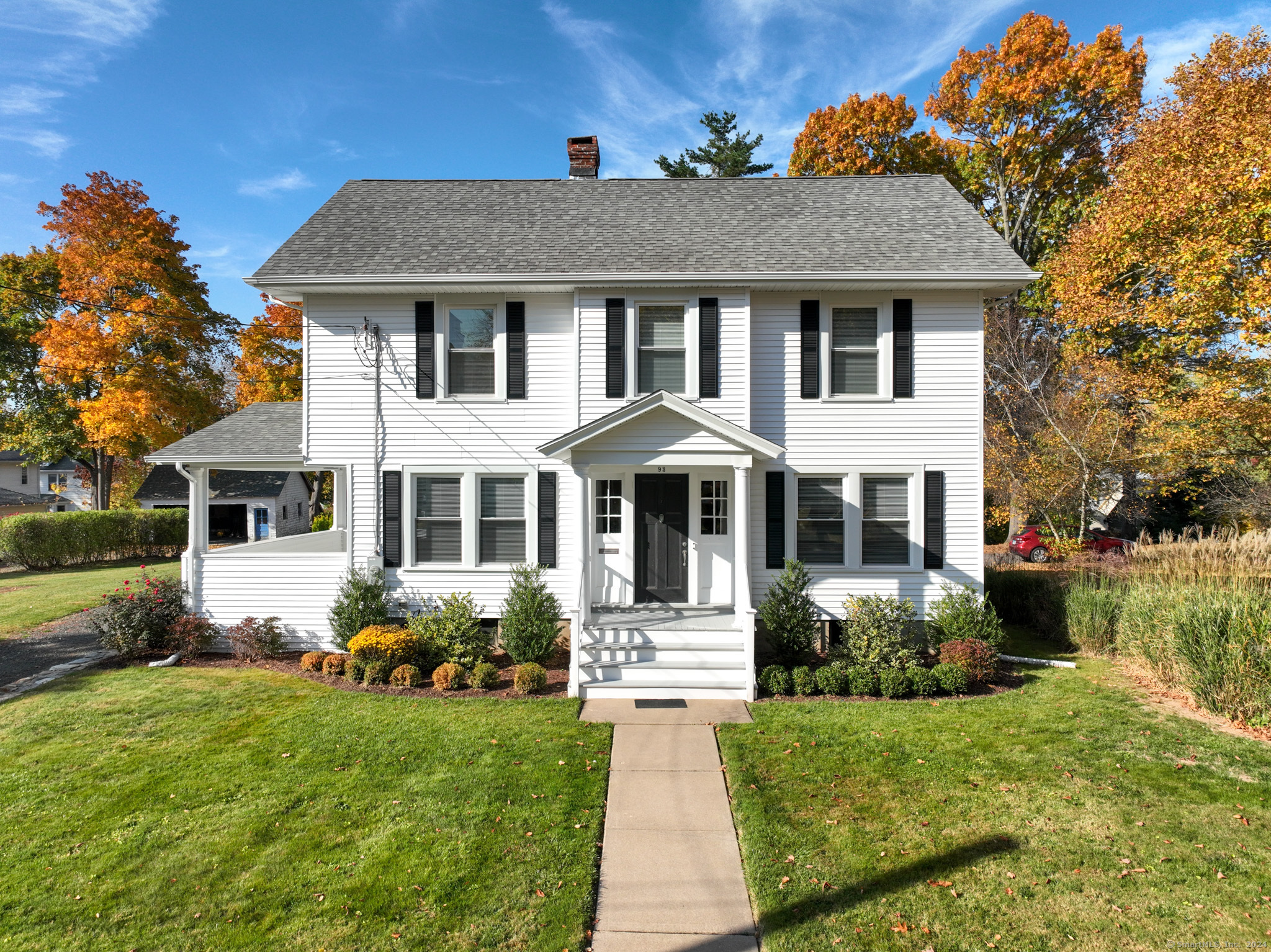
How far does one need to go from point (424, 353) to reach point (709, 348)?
477 cm

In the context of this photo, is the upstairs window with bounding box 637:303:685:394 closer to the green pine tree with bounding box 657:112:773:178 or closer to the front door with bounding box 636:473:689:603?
the front door with bounding box 636:473:689:603

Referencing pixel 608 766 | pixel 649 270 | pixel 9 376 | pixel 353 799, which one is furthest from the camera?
pixel 9 376

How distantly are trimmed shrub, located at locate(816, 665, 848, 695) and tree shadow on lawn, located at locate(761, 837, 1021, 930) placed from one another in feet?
10.8

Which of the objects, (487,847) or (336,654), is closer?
(487,847)

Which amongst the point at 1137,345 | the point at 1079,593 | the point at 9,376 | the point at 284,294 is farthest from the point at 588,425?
the point at 9,376

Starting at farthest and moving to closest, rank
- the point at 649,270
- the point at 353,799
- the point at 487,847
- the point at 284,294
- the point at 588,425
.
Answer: the point at 284,294, the point at 649,270, the point at 588,425, the point at 353,799, the point at 487,847

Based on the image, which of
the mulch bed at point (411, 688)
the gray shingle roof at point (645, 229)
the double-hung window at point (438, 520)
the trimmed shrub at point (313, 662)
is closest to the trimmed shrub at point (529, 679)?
the mulch bed at point (411, 688)

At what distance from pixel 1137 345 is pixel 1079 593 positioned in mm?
11068

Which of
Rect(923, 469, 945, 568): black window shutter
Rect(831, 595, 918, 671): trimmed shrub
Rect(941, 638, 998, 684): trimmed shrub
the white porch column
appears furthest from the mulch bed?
Rect(923, 469, 945, 568): black window shutter

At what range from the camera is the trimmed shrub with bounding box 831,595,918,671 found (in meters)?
8.50

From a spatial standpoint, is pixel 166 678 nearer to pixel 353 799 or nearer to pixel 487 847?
pixel 353 799

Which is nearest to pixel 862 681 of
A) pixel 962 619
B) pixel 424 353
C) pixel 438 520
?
pixel 962 619

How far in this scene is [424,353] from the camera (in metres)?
9.98

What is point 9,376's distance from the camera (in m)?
26.2
